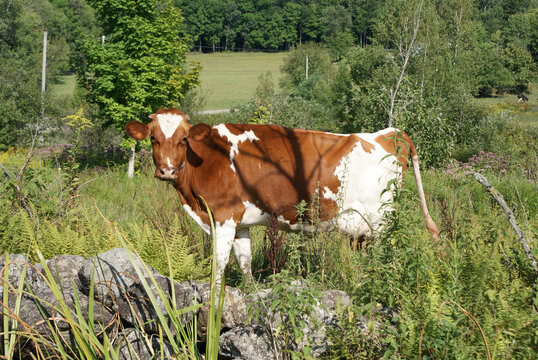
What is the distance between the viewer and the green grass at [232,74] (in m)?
61.0

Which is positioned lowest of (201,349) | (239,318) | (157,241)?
(201,349)

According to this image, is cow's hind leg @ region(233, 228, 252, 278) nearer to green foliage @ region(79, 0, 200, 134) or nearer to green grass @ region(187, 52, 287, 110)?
green foliage @ region(79, 0, 200, 134)

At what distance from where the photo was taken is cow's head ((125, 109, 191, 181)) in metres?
4.59

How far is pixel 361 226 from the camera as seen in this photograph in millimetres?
5109

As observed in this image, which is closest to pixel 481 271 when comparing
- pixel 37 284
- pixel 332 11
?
pixel 37 284

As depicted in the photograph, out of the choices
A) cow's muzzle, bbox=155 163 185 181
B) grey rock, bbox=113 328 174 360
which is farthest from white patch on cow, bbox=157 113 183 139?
grey rock, bbox=113 328 174 360

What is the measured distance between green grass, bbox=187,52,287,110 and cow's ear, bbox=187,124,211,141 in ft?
147

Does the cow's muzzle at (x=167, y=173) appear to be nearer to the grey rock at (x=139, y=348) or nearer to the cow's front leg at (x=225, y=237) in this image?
the cow's front leg at (x=225, y=237)

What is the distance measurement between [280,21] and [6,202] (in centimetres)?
11570

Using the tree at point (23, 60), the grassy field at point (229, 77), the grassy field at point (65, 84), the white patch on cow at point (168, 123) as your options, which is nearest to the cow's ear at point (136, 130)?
the white patch on cow at point (168, 123)

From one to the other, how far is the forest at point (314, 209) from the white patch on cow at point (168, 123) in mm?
883

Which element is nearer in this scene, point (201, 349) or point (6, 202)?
point (201, 349)

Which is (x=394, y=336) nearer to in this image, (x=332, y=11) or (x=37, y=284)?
(x=37, y=284)

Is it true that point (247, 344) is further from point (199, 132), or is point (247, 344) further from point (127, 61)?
point (127, 61)
